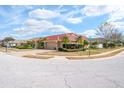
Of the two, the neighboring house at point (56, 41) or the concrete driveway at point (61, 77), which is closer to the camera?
the concrete driveway at point (61, 77)

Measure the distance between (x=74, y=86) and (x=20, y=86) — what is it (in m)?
1.91

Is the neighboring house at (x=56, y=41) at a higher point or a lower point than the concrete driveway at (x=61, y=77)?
higher

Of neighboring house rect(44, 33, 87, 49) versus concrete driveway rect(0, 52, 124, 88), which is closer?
concrete driveway rect(0, 52, 124, 88)

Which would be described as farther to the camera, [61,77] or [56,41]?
[56,41]

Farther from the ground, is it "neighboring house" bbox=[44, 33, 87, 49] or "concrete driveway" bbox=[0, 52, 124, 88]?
"neighboring house" bbox=[44, 33, 87, 49]

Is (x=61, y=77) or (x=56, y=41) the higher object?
(x=56, y=41)
